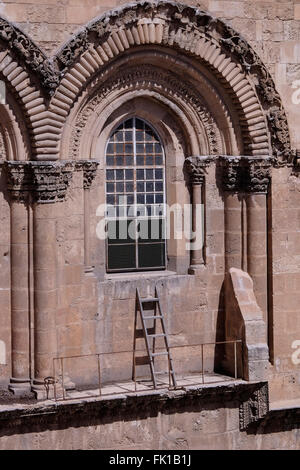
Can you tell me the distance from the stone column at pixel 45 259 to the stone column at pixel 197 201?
295 cm

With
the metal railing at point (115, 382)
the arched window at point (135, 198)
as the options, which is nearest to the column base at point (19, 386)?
the metal railing at point (115, 382)

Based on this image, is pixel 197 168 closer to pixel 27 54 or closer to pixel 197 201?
pixel 197 201

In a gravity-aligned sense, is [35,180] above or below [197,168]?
below

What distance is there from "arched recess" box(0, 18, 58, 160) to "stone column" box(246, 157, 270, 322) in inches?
177

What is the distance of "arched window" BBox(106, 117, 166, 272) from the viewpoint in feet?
83.0

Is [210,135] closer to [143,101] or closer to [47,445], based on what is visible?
[143,101]

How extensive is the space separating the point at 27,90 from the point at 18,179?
5.77ft

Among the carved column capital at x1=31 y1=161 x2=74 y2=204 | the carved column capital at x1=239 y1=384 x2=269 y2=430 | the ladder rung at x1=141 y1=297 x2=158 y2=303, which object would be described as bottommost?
the carved column capital at x1=239 y1=384 x2=269 y2=430

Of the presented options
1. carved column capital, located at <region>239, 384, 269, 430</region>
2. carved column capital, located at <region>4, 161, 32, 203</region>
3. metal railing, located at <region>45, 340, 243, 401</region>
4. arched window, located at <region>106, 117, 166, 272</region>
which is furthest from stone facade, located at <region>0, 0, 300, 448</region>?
carved column capital, located at <region>239, 384, 269, 430</region>

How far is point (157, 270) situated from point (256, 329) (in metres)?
2.53

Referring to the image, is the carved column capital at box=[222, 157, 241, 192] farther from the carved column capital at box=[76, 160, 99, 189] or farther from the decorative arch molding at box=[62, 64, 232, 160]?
the carved column capital at box=[76, 160, 99, 189]

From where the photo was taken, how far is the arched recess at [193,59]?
23.9 m

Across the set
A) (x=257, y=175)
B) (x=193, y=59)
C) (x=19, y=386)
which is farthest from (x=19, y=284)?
(x=193, y=59)

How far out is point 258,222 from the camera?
2581 cm
